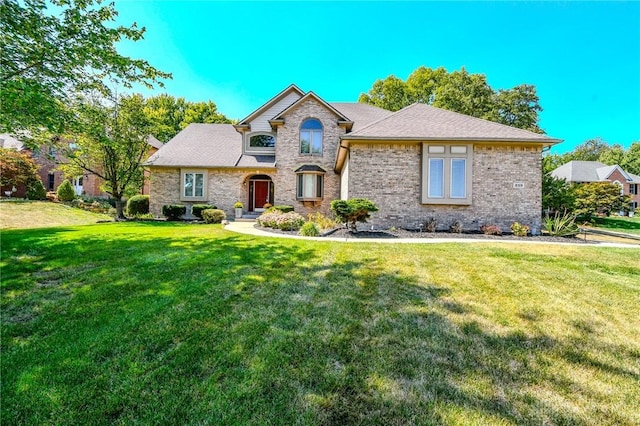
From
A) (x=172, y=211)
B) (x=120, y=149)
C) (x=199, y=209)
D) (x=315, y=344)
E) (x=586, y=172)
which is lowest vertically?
(x=315, y=344)

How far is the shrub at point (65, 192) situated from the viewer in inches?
893

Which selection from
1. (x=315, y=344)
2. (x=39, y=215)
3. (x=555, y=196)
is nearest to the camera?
(x=315, y=344)

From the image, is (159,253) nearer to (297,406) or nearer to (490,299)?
(297,406)

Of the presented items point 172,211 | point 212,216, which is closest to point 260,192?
point 212,216

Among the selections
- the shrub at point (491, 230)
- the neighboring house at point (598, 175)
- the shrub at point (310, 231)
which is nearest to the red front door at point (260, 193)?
the shrub at point (310, 231)

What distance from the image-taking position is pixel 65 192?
74.5 feet

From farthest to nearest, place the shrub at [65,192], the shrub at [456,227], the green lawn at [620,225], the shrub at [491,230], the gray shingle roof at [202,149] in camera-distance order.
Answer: the shrub at [65,192] < the gray shingle roof at [202,149] < the green lawn at [620,225] < the shrub at [456,227] < the shrub at [491,230]

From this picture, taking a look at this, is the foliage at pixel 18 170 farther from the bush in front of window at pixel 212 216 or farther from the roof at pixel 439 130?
the roof at pixel 439 130

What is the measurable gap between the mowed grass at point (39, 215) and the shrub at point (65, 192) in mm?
1345

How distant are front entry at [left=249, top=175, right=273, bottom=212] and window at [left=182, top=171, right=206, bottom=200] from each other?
3.25 metres

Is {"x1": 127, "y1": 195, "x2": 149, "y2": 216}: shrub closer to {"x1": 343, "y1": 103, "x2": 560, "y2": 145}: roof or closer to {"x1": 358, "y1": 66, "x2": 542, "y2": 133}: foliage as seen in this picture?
{"x1": 343, "y1": 103, "x2": 560, "y2": 145}: roof

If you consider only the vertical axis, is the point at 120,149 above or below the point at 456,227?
above

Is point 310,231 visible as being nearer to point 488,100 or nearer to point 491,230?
point 491,230

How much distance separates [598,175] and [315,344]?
186 ft
